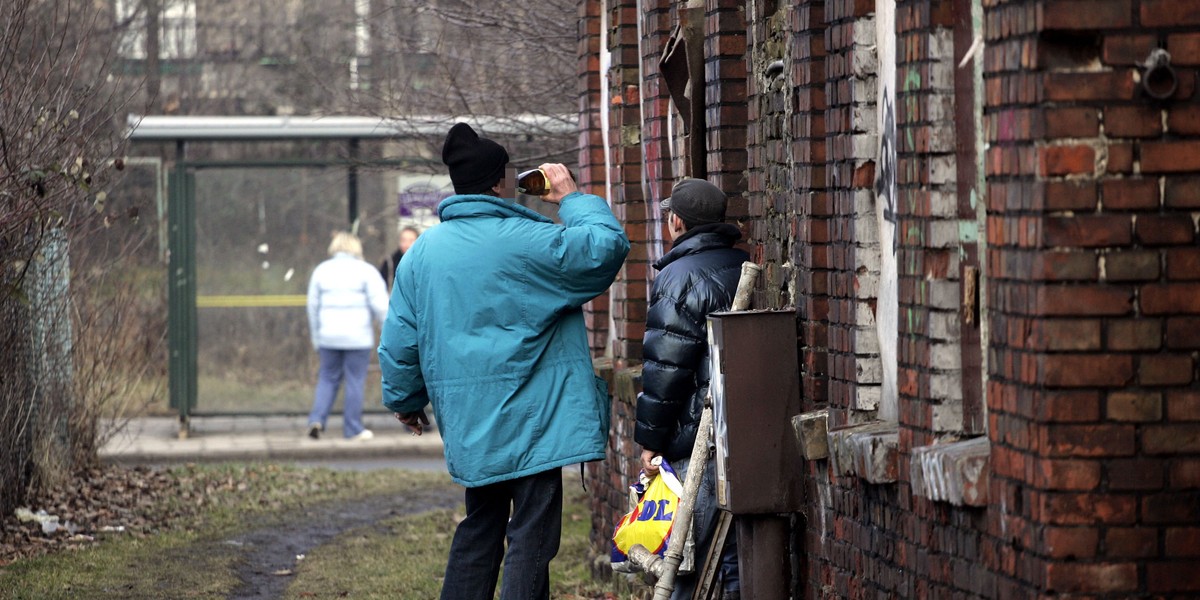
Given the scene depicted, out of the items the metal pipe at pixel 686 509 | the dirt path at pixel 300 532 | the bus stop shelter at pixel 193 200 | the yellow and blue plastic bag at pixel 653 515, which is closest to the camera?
the metal pipe at pixel 686 509

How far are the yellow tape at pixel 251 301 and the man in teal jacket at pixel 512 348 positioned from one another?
1061cm

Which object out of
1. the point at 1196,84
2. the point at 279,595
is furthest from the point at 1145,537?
the point at 279,595

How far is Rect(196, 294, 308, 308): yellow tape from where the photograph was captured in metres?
16.3

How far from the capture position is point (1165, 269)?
395 centimetres

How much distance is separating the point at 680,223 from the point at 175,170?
10416mm

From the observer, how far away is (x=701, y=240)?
6363 millimetres

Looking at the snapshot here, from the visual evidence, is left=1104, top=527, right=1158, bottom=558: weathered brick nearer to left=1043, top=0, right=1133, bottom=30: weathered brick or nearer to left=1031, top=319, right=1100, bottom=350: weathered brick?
left=1031, top=319, right=1100, bottom=350: weathered brick

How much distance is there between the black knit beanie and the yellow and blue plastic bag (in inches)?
45.9

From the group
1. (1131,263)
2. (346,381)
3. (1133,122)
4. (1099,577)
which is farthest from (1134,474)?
(346,381)

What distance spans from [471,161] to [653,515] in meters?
1.37

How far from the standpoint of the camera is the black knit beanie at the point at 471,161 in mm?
6020

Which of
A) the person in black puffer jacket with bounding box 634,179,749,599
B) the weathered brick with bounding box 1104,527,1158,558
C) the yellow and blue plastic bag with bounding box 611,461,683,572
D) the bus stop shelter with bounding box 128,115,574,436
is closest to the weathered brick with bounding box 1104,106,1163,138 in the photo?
the weathered brick with bounding box 1104,527,1158,558

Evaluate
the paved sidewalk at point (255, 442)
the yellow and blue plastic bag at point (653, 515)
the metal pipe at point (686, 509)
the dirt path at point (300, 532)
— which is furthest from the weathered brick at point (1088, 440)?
the paved sidewalk at point (255, 442)

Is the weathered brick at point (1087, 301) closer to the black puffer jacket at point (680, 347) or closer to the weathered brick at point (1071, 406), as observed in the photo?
the weathered brick at point (1071, 406)
